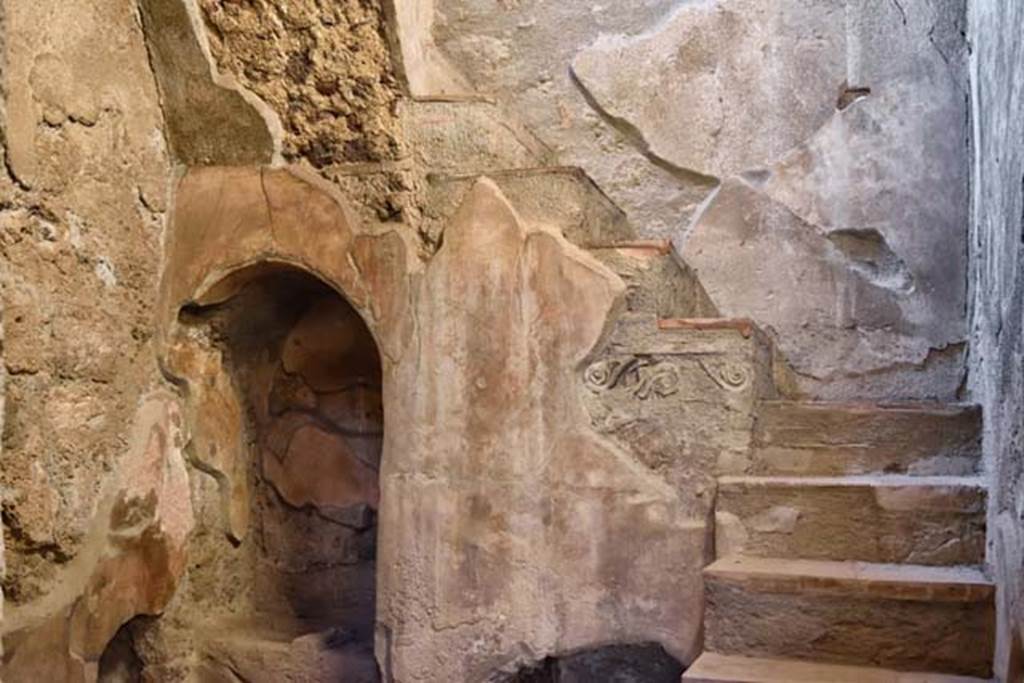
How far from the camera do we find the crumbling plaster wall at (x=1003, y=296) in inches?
78.6

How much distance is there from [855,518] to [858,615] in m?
0.26

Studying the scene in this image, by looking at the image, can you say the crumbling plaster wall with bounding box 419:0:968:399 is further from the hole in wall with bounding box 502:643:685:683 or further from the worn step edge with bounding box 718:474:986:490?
the hole in wall with bounding box 502:643:685:683

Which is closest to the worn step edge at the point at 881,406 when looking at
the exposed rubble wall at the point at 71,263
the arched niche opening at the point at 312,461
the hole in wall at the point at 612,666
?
the hole in wall at the point at 612,666

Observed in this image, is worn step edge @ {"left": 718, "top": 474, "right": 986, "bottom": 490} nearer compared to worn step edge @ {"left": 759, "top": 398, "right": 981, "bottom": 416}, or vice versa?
worn step edge @ {"left": 718, "top": 474, "right": 986, "bottom": 490}

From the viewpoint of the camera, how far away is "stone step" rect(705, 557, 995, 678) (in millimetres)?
2332

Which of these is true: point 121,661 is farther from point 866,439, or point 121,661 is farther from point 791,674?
point 866,439

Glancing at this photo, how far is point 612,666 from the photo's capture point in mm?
2814

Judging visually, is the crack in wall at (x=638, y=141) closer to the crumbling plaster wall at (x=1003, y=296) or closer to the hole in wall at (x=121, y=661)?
the crumbling plaster wall at (x=1003, y=296)

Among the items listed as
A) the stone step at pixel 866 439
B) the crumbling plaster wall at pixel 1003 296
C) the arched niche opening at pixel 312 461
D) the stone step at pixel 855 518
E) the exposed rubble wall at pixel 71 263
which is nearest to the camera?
the crumbling plaster wall at pixel 1003 296

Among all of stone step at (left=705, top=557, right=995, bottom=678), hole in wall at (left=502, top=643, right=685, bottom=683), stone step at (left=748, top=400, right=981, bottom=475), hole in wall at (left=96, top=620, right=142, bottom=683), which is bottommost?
hole in wall at (left=96, top=620, right=142, bottom=683)

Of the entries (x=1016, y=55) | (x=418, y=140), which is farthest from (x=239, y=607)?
(x=1016, y=55)

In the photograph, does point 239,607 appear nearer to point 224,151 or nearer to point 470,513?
point 470,513

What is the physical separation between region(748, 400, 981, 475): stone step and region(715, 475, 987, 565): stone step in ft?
0.24

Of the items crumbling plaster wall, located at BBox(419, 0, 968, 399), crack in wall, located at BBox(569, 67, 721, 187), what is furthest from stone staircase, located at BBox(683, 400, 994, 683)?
crack in wall, located at BBox(569, 67, 721, 187)
